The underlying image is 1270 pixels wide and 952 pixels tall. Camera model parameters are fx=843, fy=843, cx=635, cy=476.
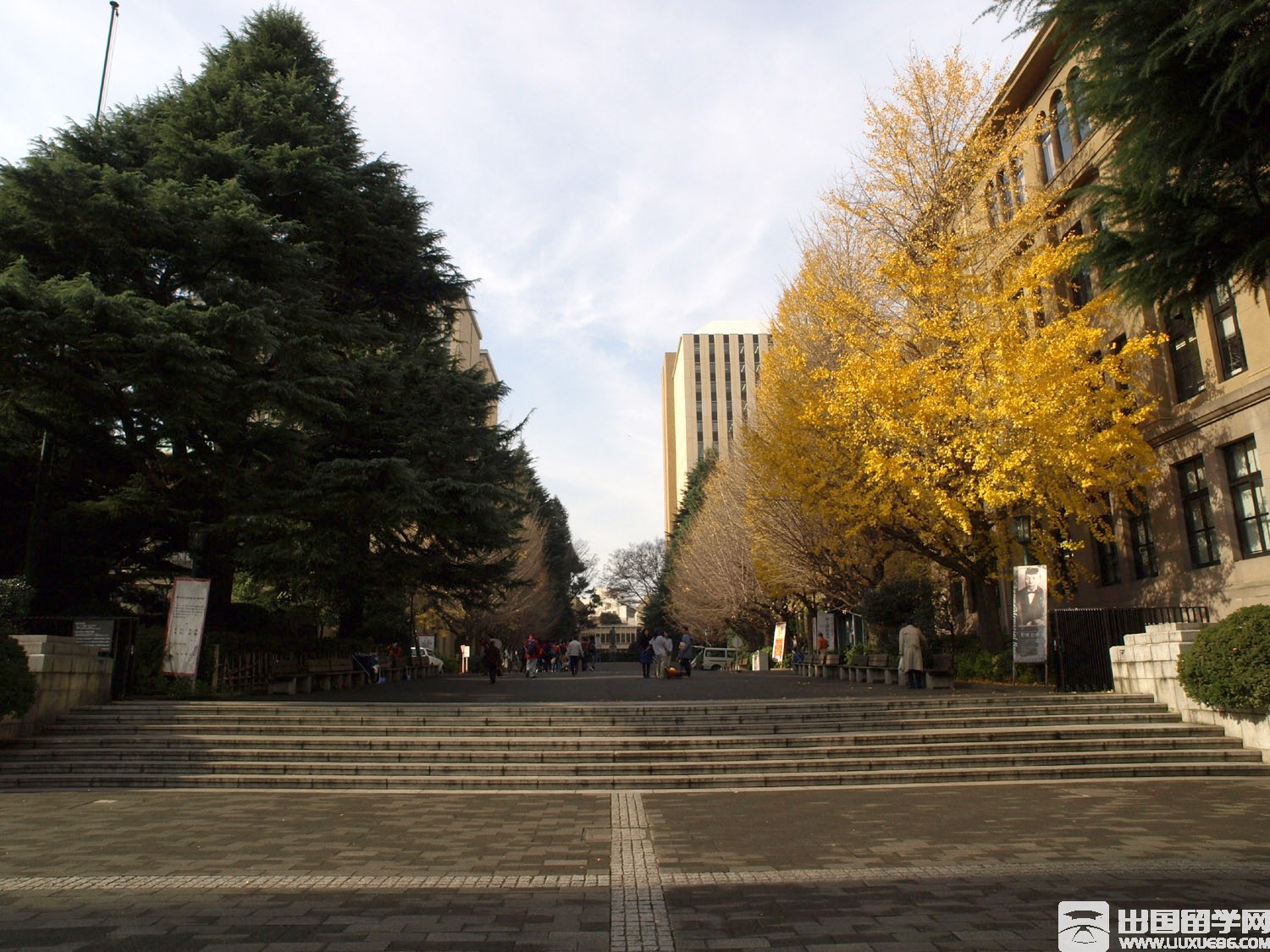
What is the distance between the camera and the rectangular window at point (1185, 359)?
59.8 ft

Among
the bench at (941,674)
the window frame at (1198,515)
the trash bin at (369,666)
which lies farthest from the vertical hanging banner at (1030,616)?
the trash bin at (369,666)

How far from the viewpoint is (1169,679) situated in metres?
12.8

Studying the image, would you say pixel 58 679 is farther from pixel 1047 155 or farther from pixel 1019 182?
pixel 1047 155

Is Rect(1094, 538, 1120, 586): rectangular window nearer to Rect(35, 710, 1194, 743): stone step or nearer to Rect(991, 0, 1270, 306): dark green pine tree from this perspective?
Rect(35, 710, 1194, 743): stone step

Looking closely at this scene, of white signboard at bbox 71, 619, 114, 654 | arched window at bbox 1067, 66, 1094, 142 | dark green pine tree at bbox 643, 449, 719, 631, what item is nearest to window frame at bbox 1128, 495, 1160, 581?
arched window at bbox 1067, 66, 1094, 142

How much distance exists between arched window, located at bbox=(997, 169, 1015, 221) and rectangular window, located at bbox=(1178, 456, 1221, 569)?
267 inches

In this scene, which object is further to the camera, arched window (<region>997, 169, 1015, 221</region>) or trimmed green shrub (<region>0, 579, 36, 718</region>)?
arched window (<region>997, 169, 1015, 221</region>)

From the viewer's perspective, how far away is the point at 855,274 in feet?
73.5

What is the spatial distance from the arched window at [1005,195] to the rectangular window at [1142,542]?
7.25m

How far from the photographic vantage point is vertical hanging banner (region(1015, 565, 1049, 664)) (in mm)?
15445

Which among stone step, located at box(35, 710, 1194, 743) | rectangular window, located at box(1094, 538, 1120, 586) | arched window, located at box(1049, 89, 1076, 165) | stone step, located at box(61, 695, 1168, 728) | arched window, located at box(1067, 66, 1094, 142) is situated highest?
arched window, located at box(1049, 89, 1076, 165)

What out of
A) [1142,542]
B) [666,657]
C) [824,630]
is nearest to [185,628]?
[666,657]

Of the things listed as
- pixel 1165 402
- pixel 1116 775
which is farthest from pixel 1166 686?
Result: pixel 1165 402

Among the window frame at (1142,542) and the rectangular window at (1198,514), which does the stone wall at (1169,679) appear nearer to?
the rectangular window at (1198,514)
